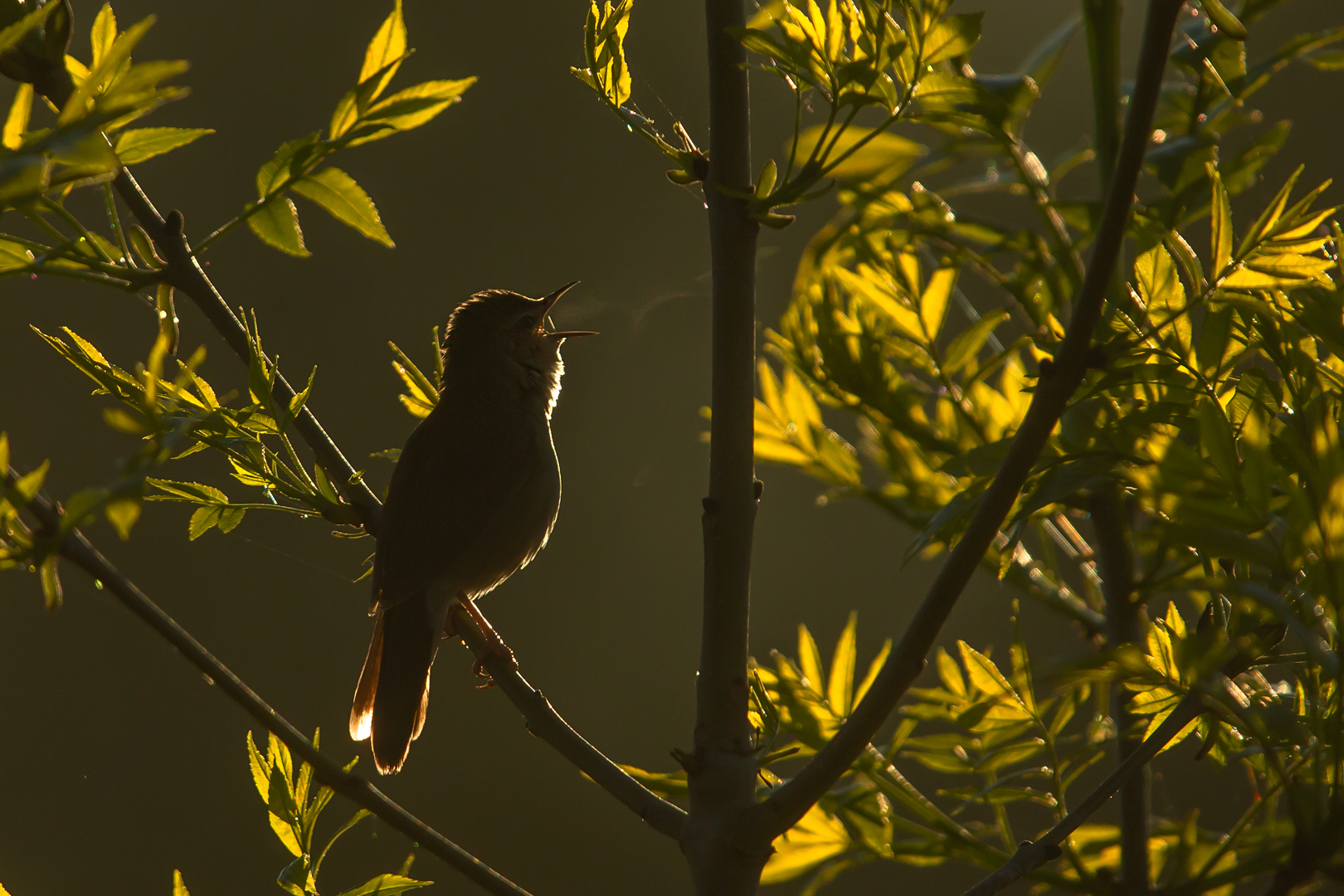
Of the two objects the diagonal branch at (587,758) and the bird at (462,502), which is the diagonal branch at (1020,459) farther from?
the bird at (462,502)

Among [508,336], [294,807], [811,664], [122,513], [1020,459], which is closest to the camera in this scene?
[122,513]

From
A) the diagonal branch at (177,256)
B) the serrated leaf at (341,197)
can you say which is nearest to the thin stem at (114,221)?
the diagonal branch at (177,256)

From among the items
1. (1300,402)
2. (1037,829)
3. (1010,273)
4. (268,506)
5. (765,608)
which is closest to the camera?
(1300,402)

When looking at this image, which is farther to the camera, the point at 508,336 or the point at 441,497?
the point at 508,336

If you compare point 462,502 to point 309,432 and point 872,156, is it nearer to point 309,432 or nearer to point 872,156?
point 309,432

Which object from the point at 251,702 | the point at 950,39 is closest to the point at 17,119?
the point at 251,702

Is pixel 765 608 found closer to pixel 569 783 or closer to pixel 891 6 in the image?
pixel 569 783

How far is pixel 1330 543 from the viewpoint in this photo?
39 cm

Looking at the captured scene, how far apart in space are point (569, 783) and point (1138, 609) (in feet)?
5.79

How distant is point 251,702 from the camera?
0.52 metres

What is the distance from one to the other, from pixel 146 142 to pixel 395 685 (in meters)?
0.80

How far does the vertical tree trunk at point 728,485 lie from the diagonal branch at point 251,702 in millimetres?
127

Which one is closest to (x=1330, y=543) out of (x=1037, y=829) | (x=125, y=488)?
(x=125, y=488)

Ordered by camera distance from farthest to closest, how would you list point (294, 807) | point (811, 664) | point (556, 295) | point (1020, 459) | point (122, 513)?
point (556, 295)
point (811, 664)
point (294, 807)
point (1020, 459)
point (122, 513)
